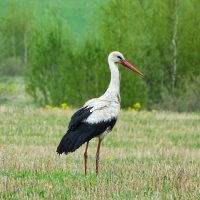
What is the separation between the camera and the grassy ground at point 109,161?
27.3ft

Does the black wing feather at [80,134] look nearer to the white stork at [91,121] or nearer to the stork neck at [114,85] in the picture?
the white stork at [91,121]

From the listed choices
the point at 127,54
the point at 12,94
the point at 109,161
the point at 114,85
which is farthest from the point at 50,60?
the point at 114,85

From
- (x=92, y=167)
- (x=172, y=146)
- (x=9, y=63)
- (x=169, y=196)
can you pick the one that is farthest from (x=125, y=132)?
(x=9, y=63)

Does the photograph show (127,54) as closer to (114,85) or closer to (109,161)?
(109,161)

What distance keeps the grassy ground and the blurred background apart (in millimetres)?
14137

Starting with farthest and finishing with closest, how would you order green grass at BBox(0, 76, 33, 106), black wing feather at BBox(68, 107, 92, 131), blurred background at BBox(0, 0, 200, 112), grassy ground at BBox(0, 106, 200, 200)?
green grass at BBox(0, 76, 33, 106)
blurred background at BBox(0, 0, 200, 112)
black wing feather at BBox(68, 107, 92, 131)
grassy ground at BBox(0, 106, 200, 200)

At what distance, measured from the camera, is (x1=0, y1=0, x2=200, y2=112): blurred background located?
3541 centimetres

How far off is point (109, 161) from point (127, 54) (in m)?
23.8

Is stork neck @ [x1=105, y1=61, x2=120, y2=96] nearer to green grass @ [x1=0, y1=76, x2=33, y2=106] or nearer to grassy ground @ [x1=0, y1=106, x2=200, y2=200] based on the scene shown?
grassy ground @ [x1=0, y1=106, x2=200, y2=200]

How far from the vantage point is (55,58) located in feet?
129

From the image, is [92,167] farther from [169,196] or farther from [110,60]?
[169,196]

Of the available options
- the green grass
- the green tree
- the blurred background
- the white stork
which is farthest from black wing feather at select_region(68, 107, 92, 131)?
the green grass

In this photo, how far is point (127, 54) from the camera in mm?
35500

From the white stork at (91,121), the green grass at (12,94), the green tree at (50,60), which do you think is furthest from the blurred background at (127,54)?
the white stork at (91,121)
